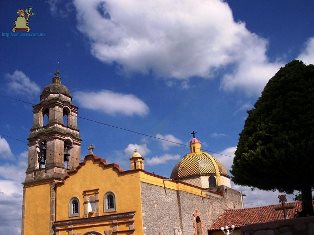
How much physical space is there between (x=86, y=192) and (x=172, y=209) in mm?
6234

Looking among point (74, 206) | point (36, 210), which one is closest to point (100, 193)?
point (74, 206)

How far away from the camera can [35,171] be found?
32156mm

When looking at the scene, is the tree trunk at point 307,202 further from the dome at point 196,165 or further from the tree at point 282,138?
the dome at point 196,165

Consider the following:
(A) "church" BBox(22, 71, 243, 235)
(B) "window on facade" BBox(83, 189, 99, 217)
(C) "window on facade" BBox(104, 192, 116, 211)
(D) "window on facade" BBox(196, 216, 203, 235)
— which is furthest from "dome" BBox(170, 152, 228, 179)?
(B) "window on facade" BBox(83, 189, 99, 217)

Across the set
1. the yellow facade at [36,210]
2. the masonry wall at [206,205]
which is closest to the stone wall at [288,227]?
the masonry wall at [206,205]

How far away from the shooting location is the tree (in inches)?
510

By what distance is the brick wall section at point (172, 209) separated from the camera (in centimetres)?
2830

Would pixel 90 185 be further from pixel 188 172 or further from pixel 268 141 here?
pixel 268 141

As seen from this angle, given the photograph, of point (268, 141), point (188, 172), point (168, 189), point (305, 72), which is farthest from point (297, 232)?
point (188, 172)

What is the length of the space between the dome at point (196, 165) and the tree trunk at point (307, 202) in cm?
2638

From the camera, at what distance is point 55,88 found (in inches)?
1331

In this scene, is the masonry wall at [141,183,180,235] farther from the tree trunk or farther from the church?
the tree trunk

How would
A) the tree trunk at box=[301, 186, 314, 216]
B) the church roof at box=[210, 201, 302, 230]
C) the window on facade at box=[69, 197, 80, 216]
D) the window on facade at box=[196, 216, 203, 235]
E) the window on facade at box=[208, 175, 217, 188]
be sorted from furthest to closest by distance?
the window on facade at box=[208, 175, 217, 188]
the church roof at box=[210, 201, 302, 230]
the window on facade at box=[196, 216, 203, 235]
the window on facade at box=[69, 197, 80, 216]
the tree trunk at box=[301, 186, 314, 216]

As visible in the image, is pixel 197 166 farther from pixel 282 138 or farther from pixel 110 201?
pixel 282 138
